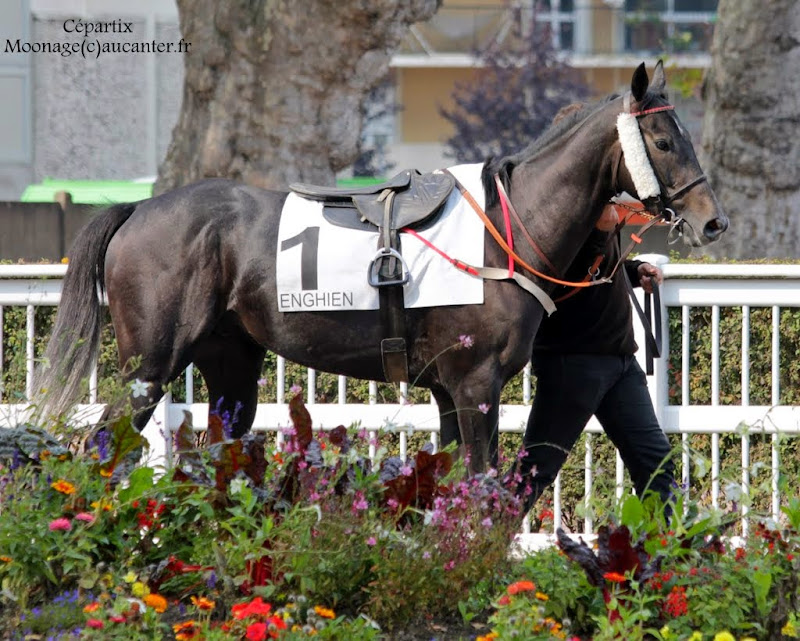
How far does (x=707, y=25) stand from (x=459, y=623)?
26729 mm

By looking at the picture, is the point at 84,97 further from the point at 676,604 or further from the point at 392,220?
the point at 676,604

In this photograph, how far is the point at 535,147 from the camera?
16.8 feet

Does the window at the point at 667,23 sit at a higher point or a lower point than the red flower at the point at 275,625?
higher

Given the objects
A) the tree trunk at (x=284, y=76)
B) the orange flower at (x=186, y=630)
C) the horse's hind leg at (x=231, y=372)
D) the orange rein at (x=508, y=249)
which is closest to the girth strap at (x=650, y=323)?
the orange rein at (x=508, y=249)

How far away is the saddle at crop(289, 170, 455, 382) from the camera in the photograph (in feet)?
16.3

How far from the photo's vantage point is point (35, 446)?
157 inches

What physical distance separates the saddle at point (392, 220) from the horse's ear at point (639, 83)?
782 mm

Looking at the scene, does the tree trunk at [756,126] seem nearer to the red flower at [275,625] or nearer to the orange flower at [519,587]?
the orange flower at [519,587]

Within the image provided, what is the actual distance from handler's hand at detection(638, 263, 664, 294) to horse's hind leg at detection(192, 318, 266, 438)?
1632mm

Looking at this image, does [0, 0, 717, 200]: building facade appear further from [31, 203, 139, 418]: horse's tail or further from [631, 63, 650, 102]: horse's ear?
[631, 63, 650, 102]: horse's ear

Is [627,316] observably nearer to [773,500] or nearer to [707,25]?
[773,500]

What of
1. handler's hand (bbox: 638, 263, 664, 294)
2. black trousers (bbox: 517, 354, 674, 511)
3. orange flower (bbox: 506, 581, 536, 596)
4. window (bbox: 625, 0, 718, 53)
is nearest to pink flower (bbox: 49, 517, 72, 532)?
orange flower (bbox: 506, 581, 536, 596)

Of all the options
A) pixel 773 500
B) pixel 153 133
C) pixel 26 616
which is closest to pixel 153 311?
pixel 26 616

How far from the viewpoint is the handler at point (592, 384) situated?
16.5 ft
